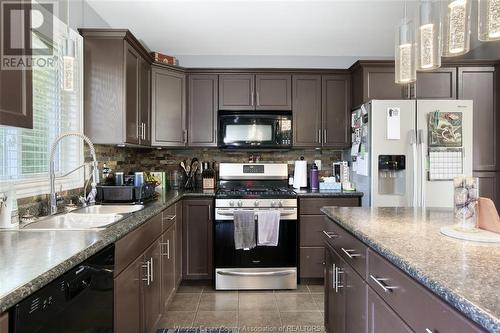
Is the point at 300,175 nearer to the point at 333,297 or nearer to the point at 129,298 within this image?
the point at 333,297

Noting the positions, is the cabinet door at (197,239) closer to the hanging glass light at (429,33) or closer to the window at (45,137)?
the window at (45,137)

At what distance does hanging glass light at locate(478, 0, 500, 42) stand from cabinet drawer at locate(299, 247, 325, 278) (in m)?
2.26

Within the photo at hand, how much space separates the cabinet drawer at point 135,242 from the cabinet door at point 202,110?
4.36 ft

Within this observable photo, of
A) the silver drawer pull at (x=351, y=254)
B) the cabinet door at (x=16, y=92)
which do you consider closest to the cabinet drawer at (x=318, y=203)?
the silver drawer pull at (x=351, y=254)

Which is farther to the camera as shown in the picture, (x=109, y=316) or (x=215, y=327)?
(x=215, y=327)

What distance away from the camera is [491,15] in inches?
49.0

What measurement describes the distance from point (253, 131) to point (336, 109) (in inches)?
37.8

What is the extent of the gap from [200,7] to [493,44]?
321cm

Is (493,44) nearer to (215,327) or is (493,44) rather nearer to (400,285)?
(400,285)

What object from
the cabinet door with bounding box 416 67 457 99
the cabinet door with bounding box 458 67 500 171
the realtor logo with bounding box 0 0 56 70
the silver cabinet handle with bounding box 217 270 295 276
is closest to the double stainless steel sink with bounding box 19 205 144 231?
the realtor logo with bounding box 0 0 56 70

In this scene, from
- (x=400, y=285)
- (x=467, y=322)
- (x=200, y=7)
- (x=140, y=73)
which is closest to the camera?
(x=467, y=322)

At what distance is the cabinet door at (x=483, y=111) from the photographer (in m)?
3.09

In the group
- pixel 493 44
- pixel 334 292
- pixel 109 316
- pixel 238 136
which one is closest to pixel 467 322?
pixel 334 292

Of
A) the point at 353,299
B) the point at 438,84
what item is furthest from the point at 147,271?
the point at 438,84
